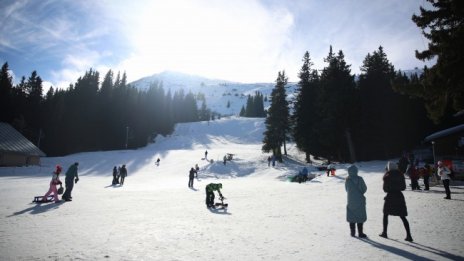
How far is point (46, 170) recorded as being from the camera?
40375 millimetres

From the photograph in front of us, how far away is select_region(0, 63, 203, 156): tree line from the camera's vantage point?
6800cm

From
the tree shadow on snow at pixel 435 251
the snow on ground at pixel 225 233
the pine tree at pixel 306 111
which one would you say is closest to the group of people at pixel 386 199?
the tree shadow on snow at pixel 435 251

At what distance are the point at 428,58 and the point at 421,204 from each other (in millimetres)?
7293

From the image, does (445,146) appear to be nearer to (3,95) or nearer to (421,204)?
(421,204)

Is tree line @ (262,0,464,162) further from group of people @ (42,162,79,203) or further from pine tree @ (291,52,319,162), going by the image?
group of people @ (42,162,79,203)

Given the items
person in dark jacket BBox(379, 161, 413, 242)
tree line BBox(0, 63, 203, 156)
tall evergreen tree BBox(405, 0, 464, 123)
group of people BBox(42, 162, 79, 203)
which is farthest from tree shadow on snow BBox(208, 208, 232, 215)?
tree line BBox(0, 63, 203, 156)

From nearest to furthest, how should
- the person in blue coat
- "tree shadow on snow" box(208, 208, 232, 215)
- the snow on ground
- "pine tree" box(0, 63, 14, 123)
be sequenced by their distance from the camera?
the snow on ground, the person in blue coat, "tree shadow on snow" box(208, 208, 232, 215), "pine tree" box(0, 63, 14, 123)

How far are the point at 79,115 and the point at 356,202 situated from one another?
77.5 m

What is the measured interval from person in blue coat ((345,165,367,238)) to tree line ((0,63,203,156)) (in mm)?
71348

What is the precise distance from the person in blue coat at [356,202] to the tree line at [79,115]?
2809 inches

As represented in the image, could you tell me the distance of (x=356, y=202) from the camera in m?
7.50

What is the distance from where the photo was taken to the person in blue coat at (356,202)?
738cm

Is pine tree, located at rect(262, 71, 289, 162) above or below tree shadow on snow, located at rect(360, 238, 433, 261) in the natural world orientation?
above

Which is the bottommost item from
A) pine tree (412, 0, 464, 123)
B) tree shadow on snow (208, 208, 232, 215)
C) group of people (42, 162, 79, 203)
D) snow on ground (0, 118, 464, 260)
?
tree shadow on snow (208, 208, 232, 215)
